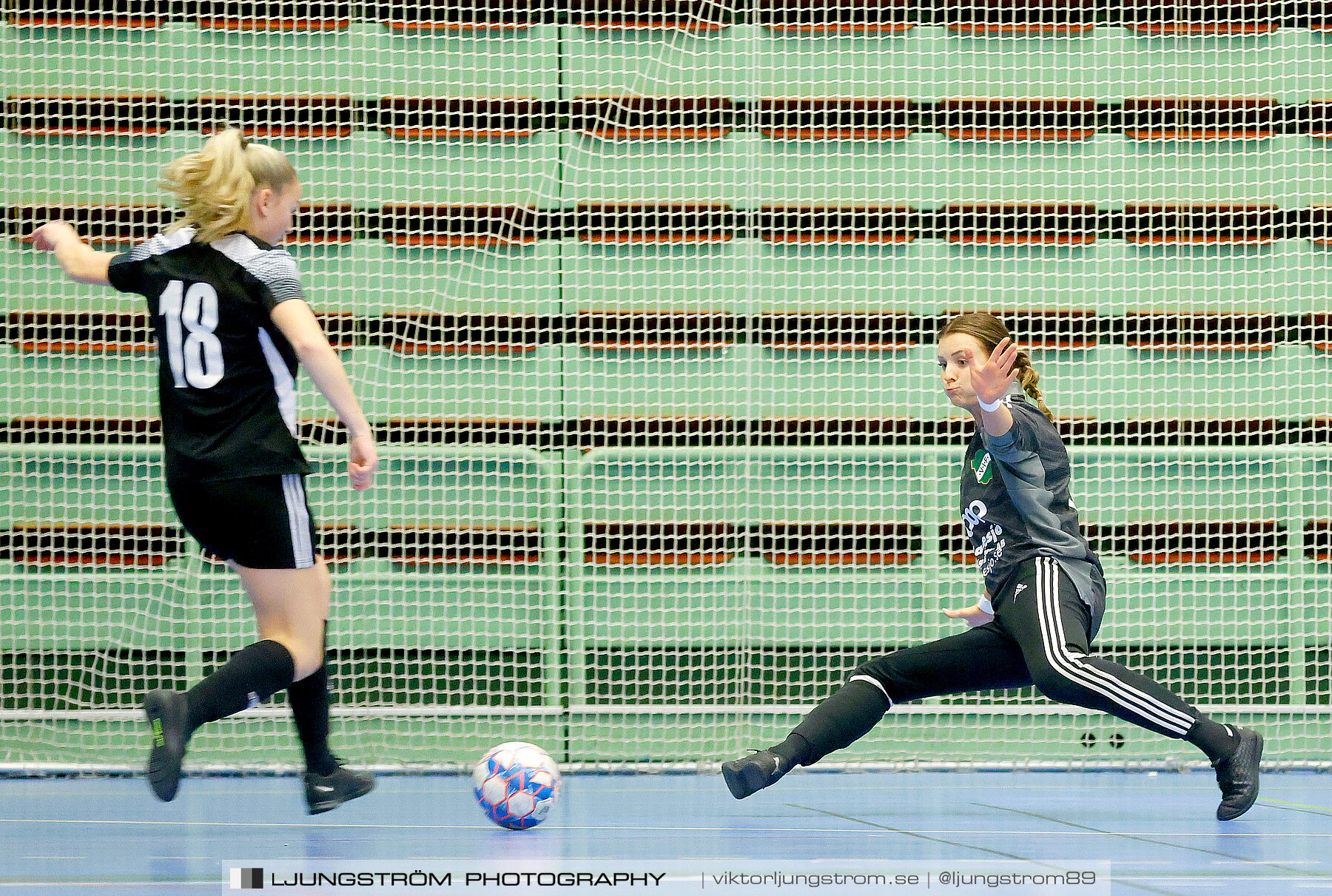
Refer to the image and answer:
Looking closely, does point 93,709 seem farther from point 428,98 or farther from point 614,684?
point 428,98

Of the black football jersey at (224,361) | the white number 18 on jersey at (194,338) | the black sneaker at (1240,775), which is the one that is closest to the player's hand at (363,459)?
the black football jersey at (224,361)

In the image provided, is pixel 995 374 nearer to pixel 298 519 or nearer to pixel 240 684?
pixel 298 519

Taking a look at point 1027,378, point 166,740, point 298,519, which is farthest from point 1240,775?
point 166,740

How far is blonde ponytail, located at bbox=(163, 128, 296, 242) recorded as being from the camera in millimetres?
2805

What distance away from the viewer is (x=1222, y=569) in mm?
5500

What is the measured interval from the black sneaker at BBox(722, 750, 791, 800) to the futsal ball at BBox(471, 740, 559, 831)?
1.38 feet

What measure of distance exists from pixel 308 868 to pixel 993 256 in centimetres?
379

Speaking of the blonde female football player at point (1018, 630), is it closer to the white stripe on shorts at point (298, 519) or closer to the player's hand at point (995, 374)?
the player's hand at point (995, 374)

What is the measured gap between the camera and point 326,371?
2719mm

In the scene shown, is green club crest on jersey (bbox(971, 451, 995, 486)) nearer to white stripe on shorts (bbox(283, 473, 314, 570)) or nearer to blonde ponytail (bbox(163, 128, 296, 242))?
white stripe on shorts (bbox(283, 473, 314, 570))

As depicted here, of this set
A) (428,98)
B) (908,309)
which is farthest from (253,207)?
(908,309)

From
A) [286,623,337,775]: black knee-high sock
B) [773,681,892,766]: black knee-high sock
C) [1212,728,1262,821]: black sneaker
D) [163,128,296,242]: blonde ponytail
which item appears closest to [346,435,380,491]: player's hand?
[286,623,337,775]: black knee-high sock

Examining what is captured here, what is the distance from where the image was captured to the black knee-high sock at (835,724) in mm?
3141

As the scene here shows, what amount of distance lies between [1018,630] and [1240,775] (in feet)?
2.09
